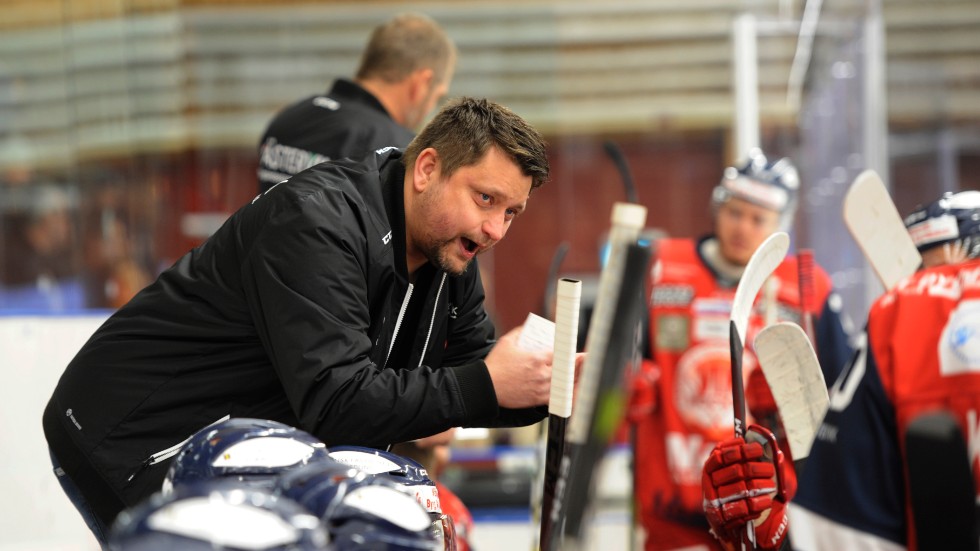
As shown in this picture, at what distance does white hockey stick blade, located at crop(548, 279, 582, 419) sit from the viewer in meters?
1.52

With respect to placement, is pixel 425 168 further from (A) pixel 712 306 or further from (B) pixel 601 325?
(A) pixel 712 306

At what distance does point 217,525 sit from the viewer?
993 millimetres

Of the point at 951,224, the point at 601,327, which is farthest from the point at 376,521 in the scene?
the point at 951,224

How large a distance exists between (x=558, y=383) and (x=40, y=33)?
3.22 metres

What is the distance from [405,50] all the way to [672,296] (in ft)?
3.60

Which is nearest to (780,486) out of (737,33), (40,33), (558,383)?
(558,383)

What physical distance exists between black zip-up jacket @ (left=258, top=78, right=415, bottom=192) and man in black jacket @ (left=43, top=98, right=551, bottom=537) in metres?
0.80

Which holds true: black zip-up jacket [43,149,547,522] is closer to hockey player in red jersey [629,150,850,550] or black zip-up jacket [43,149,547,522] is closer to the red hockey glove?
the red hockey glove

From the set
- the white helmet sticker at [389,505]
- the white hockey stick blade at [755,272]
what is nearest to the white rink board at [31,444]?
the white hockey stick blade at [755,272]

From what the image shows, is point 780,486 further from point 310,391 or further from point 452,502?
point 452,502

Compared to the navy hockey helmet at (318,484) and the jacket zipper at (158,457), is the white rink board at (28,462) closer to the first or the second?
the jacket zipper at (158,457)

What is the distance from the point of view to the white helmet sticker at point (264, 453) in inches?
49.9

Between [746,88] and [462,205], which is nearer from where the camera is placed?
[462,205]

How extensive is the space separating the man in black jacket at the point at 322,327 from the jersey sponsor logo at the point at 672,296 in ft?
5.38
